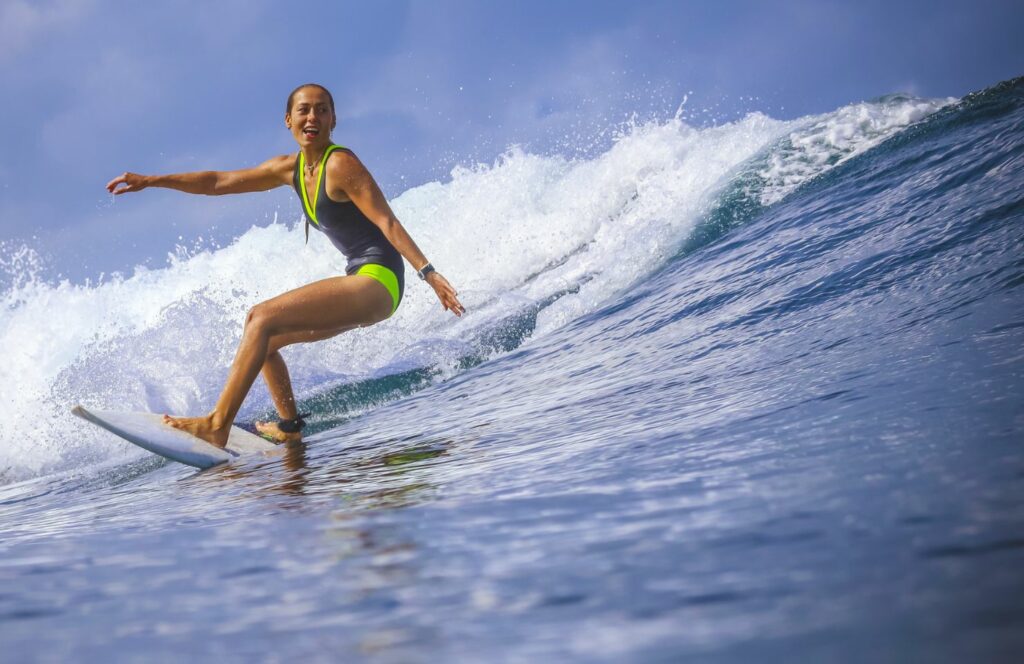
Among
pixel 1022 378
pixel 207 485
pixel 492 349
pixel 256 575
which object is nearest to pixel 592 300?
pixel 492 349

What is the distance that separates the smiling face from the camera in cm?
446

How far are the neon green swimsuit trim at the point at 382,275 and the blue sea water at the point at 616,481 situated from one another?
0.66 meters

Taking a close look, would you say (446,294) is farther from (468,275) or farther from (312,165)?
(468,275)

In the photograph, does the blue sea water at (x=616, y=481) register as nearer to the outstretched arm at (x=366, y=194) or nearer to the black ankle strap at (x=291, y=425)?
the black ankle strap at (x=291, y=425)

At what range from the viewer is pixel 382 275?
4.54 m

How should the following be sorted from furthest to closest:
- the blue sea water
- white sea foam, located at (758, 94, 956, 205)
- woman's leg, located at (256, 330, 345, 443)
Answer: white sea foam, located at (758, 94, 956, 205) < woman's leg, located at (256, 330, 345, 443) < the blue sea water

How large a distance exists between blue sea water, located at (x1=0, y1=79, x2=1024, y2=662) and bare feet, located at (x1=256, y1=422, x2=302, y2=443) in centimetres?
15

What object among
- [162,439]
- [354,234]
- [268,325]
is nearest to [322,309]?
[268,325]

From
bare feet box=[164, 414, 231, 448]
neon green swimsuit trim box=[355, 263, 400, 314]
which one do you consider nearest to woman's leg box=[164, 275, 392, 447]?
bare feet box=[164, 414, 231, 448]

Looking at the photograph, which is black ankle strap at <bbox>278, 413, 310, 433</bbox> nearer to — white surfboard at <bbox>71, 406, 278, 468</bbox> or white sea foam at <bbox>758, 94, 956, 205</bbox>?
white surfboard at <bbox>71, 406, 278, 468</bbox>

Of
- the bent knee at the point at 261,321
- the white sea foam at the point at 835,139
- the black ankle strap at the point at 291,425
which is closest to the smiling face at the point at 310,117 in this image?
the bent knee at the point at 261,321

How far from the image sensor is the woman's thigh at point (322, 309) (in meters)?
4.20

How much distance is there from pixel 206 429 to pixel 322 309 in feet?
2.56

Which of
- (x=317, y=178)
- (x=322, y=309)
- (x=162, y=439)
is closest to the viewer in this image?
(x=162, y=439)
